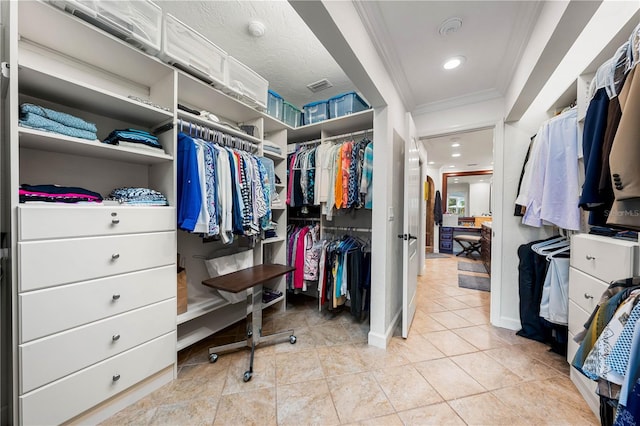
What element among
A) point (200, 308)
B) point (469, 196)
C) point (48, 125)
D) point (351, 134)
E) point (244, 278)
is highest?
point (351, 134)

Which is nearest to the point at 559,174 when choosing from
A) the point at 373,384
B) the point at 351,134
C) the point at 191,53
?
the point at 351,134

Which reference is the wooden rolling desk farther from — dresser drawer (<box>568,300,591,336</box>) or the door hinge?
dresser drawer (<box>568,300,591,336</box>)

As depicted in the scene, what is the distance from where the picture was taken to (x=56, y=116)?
3.72 ft

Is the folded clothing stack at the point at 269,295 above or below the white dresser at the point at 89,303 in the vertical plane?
below

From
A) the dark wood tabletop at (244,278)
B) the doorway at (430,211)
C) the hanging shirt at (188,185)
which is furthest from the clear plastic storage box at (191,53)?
the doorway at (430,211)

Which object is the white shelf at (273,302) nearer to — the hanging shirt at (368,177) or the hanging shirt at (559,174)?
the hanging shirt at (368,177)

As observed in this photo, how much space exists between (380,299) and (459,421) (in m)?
0.85

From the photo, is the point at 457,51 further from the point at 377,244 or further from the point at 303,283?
the point at 303,283

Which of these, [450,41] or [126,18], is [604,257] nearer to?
[450,41]

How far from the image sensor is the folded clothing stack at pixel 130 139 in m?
1.35

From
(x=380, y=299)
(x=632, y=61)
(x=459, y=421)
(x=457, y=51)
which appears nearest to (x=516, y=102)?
(x=457, y=51)

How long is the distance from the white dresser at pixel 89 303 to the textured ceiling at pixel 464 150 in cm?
331

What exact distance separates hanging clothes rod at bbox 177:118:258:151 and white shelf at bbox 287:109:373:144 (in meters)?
0.72

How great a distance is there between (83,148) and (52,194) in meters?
0.29
